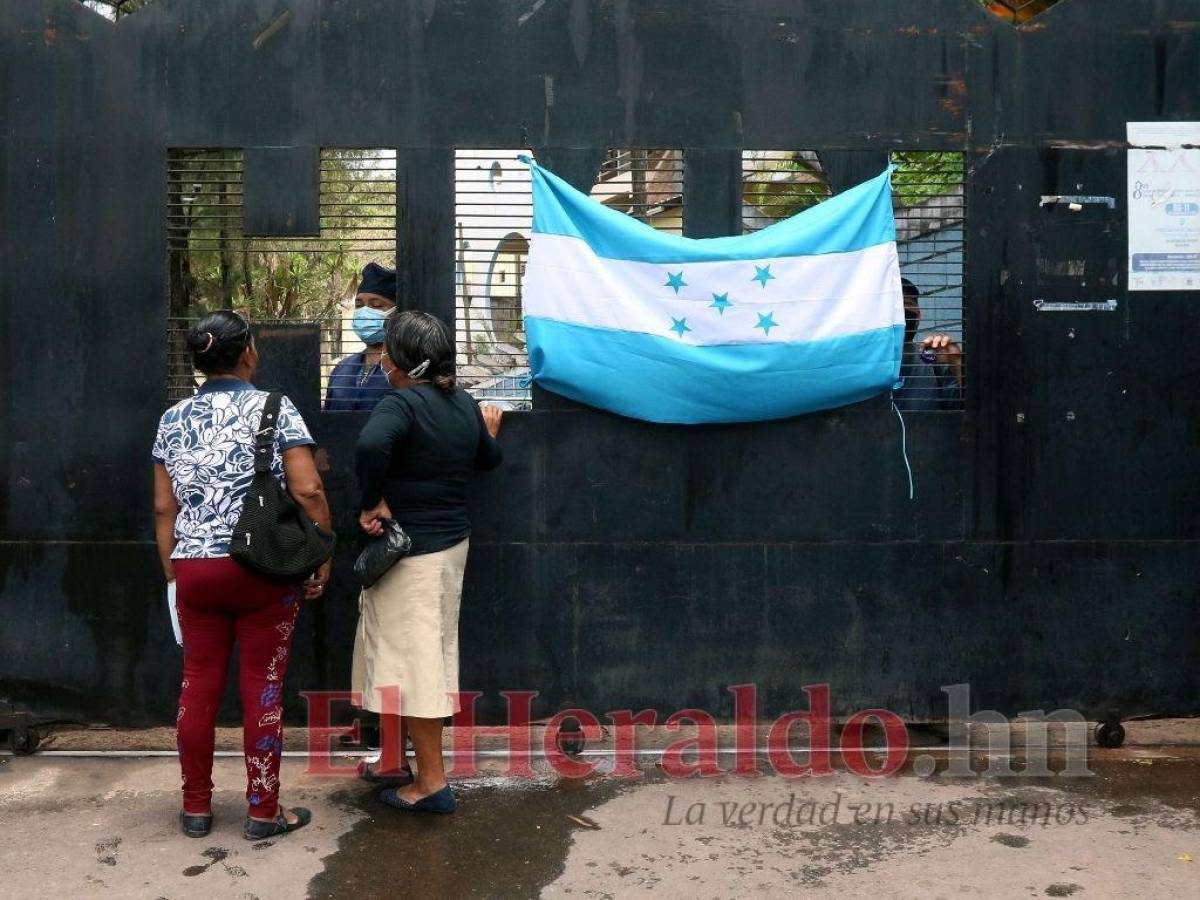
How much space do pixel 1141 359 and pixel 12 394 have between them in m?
4.96

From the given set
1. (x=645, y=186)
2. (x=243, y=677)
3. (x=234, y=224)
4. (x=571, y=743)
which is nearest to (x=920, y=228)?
(x=645, y=186)

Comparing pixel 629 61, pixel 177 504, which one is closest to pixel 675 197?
pixel 629 61

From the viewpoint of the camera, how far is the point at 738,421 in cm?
549

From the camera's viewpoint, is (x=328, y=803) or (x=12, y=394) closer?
(x=328, y=803)

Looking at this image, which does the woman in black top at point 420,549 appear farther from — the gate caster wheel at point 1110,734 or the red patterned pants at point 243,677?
the gate caster wheel at point 1110,734

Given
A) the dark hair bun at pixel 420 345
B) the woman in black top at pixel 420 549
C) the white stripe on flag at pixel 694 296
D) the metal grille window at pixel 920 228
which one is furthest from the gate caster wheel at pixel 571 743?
the metal grille window at pixel 920 228

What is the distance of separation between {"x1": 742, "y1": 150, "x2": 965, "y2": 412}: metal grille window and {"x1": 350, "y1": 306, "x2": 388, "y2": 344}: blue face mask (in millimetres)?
1670

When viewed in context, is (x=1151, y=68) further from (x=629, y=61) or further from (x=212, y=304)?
(x=212, y=304)

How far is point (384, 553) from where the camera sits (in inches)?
185

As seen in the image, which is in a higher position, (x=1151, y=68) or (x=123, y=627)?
(x=1151, y=68)

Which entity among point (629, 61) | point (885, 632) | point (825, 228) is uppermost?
point (629, 61)

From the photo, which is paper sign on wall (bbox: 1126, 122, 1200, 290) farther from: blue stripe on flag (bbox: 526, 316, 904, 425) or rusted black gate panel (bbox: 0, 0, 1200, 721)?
blue stripe on flag (bbox: 526, 316, 904, 425)

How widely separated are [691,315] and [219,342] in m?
1.99

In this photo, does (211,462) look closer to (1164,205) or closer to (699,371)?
(699,371)
